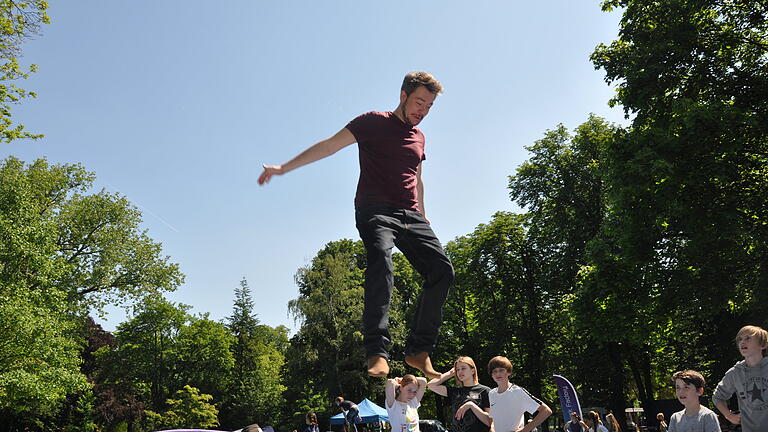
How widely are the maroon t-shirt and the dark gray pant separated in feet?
0.35

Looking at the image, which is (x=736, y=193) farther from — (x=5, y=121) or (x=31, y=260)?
(x=31, y=260)

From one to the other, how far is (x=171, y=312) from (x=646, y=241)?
46.2 meters

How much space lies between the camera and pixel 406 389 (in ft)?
22.1

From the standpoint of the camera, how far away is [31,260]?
2661 cm

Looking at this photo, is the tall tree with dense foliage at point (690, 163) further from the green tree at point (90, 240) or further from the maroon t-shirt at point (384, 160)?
the green tree at point (90, 240)

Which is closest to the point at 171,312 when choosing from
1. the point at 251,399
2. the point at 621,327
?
the point at 251,399

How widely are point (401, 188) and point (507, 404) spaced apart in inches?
122

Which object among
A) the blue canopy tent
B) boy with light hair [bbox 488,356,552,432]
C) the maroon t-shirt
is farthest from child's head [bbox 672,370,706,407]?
the blue canopy tent

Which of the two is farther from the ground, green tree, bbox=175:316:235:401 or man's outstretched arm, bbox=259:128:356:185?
green tree, bbox=175:316:235:401

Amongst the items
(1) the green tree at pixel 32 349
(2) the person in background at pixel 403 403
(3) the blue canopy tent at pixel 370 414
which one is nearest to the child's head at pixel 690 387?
(2) the person in background at pixel 403 403

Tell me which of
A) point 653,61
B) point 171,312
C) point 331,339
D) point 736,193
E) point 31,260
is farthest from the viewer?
point 171,312

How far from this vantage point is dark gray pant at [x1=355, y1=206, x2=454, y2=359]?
4.02 meters

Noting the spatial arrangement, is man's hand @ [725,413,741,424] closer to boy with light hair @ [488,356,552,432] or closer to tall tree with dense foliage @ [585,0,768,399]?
boy with light hair @ [488,356,552,432]

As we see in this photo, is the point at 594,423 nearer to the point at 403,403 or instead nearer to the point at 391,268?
the point at 403,403
